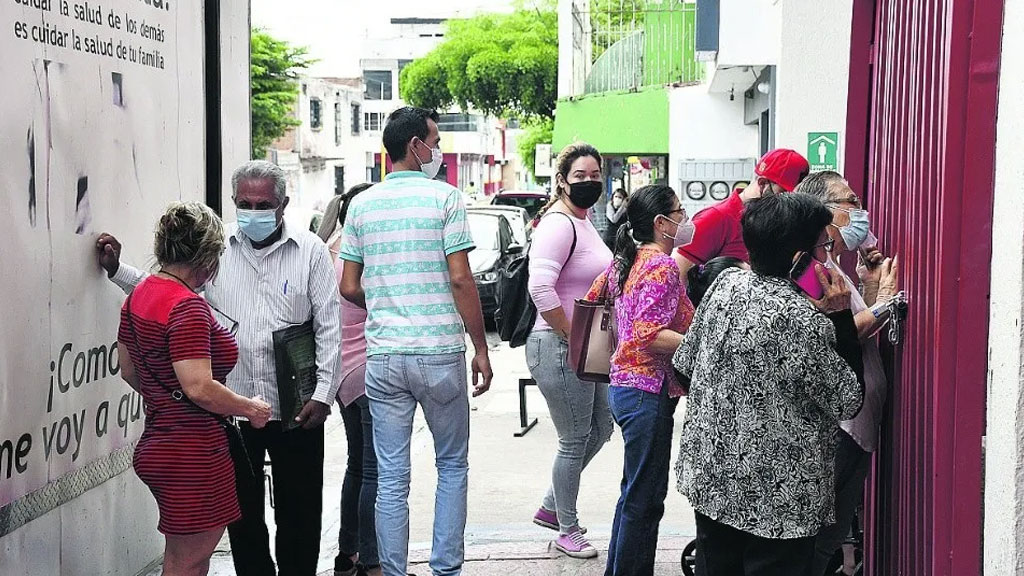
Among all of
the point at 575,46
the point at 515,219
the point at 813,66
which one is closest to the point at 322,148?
the point at 575,46

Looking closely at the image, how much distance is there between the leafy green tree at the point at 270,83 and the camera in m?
34.2

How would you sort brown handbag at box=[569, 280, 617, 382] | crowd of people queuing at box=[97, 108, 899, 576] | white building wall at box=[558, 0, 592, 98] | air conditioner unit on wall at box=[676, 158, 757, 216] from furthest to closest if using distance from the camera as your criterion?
white building wall at box=[558, 0, 592, 98], air conditioner unit on wall at box=[676, 158, 757, 216], brown handbag at box=[569, 280, 617, 382], crowd of people queuing at box=[97, 108, 899, 576]

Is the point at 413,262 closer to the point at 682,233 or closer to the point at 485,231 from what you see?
the point at 682,233

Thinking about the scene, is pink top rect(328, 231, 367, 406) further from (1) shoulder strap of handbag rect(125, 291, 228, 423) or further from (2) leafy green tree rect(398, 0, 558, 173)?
(2) leafy green tree rect(398, 0, 558, 173)

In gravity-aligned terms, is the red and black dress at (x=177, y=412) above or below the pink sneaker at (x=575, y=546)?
above

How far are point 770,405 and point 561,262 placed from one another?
203cm

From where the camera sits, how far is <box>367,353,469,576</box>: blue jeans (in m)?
5.01

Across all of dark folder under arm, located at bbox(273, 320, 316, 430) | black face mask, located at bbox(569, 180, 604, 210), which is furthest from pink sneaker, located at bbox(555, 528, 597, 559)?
dark folder under arm, located at bbox(273, 320, 316, 430)

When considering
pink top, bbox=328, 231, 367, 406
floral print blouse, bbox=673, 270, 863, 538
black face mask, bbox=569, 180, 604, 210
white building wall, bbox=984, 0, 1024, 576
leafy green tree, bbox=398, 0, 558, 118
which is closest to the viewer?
white building wall, bbox=984, 0, 1024, 576

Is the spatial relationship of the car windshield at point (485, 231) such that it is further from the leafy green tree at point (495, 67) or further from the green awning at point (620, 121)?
the leafy green tree at point (495, 67)

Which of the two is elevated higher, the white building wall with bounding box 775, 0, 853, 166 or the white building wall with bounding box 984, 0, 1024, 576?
the white building wall with bounding box 775, 0, 853, 166

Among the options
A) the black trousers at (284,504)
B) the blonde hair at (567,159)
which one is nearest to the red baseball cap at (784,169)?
the blonde hair at (567,159)

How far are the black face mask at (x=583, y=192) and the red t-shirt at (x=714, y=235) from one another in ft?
1.84

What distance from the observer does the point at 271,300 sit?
4945 mm
